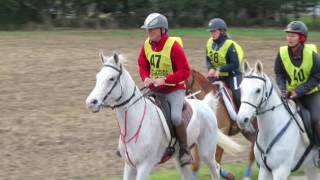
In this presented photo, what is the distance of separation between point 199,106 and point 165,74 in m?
0.84

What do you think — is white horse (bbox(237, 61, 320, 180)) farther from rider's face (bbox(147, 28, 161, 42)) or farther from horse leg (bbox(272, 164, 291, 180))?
rider's face (bbox(147, 28, 161, 42))

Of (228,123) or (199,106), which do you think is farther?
(228,123)

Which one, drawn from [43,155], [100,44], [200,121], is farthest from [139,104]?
[100,44]

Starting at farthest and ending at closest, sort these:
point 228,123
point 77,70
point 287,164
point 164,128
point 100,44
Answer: point 100,44 < point 77,70 < point 228,123 < point 164,128 < point 287,164

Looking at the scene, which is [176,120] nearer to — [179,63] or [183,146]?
[183,146]

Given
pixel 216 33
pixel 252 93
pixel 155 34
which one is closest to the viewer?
pixel 252 93

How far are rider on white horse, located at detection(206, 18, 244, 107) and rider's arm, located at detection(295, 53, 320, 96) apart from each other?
288cm

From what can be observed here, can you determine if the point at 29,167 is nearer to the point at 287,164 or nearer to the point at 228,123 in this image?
the point at 228,123

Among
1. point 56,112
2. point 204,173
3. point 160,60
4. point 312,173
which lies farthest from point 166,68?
point 56,112

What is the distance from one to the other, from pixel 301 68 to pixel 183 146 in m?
1.73

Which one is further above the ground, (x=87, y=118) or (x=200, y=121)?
(x=200, y=121)

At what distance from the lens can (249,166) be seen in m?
10.1

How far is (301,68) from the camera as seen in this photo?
26.1 ft

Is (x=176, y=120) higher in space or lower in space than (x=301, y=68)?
lower
